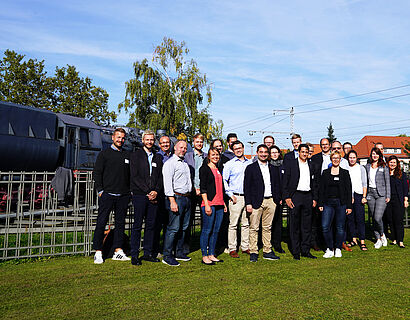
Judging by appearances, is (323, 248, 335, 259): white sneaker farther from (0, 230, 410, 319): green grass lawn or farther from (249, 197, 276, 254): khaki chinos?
(249, 197, 276, 254): khaki chinos

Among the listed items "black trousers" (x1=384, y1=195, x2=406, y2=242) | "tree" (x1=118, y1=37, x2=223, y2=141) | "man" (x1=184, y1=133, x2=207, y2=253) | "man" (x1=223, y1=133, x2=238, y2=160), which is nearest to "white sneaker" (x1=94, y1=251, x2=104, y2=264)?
"man" (x1=184, y1=133, x2=207, y2=253)

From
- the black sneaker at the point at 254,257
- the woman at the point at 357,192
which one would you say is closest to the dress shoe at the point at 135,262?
the black sneaker at the point at 254,257

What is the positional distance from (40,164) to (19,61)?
22988mm

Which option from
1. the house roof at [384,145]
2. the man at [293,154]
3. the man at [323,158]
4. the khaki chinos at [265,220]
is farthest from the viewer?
the house roof at [384,145]

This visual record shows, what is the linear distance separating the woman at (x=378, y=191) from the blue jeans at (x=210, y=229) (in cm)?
372

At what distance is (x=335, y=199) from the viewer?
6824 mm

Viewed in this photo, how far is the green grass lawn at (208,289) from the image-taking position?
383 cm

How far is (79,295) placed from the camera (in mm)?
4316

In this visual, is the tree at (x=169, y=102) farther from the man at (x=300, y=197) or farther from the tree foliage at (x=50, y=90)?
the man at (x=300, y=197)

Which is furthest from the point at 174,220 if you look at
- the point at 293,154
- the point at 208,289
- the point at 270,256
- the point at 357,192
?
the point at 357,192

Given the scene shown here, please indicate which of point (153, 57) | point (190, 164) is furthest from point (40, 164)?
point (153, 57)

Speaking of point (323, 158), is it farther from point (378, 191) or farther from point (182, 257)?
A: point (182, 257)

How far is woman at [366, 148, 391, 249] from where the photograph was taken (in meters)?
7.70

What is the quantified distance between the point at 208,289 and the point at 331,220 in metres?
3.27
